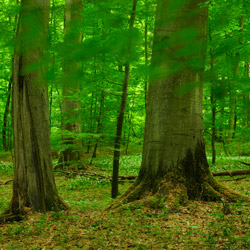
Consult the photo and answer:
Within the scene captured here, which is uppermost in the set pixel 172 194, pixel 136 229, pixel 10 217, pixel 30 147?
pixel 30 147

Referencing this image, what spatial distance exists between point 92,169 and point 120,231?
8.32 metres

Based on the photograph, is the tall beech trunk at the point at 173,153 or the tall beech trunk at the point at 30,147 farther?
the tall beech trunk at the point at 30,147

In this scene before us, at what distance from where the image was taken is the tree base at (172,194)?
4812mm

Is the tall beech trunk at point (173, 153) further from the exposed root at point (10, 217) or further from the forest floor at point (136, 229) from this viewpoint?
the exposed root at point (10, 217)

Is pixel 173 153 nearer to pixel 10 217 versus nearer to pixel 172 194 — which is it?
pixel 172 194

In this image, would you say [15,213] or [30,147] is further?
[30,147]

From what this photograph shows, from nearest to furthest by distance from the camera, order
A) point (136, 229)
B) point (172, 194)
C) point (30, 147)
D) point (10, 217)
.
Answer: point (136, 229), point (172, 194), point (10, 217), point (30, 147)

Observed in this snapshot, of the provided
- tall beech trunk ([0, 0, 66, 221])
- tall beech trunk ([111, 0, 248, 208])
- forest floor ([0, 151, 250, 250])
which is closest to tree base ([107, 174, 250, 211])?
tall beech trunk ([111, 0, 248, 208])

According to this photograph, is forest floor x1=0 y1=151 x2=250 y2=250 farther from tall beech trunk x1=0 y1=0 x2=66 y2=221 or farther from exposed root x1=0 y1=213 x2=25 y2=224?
tall beech trunk x1=0 y1=0 x2=66 y2=221

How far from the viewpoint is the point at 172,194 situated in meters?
4.88

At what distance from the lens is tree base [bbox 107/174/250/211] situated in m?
4.81

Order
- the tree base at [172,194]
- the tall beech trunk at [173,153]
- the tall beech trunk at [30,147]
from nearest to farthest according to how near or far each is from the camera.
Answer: the tree base at [172,194]
the tall beech trunk at [173,153]
the tall beech trunk at [30,147]

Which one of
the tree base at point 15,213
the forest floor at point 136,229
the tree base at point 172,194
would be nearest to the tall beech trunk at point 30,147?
the tree base at point 15,213


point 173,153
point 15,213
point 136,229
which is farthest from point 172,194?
point 15,213
